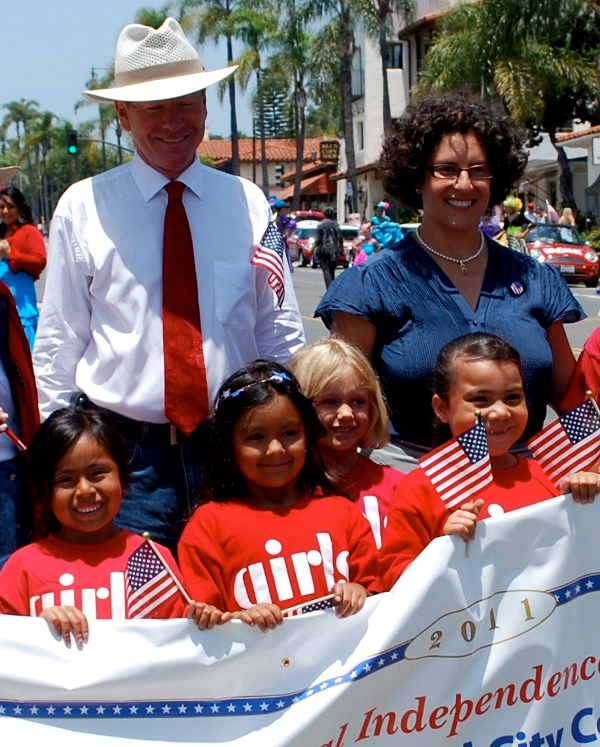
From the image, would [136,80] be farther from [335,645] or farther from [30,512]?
[335,645]

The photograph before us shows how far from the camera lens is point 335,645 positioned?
121 inches

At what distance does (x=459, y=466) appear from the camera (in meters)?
3.28

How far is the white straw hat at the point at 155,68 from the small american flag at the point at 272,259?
57cm

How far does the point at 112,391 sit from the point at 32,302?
639cm

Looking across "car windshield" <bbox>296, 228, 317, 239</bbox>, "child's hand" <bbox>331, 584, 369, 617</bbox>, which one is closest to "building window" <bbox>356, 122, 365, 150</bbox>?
"car windshield" <bbox>296, 228, 317, 239</bbox>

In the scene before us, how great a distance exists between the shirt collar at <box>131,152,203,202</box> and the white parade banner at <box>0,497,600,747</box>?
1.56 m

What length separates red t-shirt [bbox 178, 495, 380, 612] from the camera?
11.0 ft

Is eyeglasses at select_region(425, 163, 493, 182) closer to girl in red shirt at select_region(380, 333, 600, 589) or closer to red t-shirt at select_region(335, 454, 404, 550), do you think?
girl in red shirt at select_region(380, 333, 600, 589)

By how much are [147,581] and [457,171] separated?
177cm

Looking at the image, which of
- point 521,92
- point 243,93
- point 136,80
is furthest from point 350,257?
point 136,80

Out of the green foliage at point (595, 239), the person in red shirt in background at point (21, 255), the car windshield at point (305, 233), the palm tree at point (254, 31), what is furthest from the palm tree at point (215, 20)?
the person in red shirt in background at point (21, 255)

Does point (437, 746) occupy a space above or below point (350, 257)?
above

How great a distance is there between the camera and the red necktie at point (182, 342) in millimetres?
3807

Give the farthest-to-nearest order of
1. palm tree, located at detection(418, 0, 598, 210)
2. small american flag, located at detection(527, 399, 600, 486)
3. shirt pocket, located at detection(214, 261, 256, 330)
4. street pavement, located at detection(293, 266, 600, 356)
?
palm tree, located at detection(418, 0, 598, 210)
street pavement, located at detection(293, 266, 600, 356)
shirt pocket, located at detection(214, 261, 256, 330)
small american flag, located at detection(527, 399, 600, 486)
